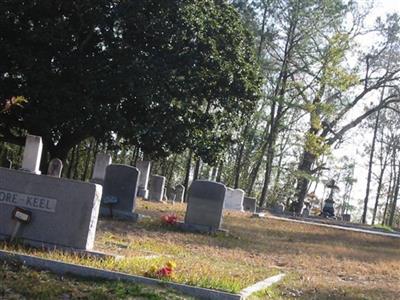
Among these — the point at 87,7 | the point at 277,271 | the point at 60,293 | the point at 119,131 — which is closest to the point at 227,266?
the point at 277,271

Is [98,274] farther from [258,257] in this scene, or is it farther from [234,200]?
[234,200]

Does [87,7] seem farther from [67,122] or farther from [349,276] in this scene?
[349,276]

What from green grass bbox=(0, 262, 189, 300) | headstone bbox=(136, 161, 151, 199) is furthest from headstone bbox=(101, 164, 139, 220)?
headstone bbox=(136, 161, 151, 199)

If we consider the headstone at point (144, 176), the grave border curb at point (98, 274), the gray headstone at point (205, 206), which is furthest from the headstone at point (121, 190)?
the headstone at point (144, 176)

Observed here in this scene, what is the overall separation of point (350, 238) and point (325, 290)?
10967 millimetres

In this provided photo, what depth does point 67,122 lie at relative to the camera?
23141mm

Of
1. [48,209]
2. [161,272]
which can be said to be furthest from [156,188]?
[161,272]

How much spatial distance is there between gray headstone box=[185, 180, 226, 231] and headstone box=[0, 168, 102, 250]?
21.8 feet

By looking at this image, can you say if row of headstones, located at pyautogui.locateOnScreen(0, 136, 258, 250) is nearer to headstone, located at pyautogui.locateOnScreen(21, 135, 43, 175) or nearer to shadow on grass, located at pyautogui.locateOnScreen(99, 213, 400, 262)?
shadow on grass, located at pyautogui.locateOnScreen(99, 213, 400, 262)

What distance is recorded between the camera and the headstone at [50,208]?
28.5 feet

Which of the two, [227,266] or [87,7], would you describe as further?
[87,7]

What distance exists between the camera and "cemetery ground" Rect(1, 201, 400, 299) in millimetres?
7863

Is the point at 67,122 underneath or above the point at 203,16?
underneath

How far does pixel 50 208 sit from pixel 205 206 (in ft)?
22.8
